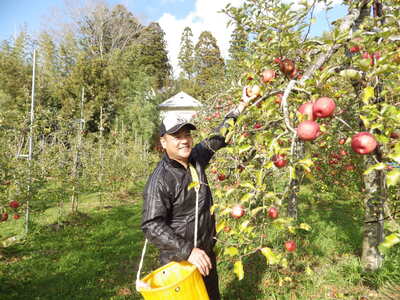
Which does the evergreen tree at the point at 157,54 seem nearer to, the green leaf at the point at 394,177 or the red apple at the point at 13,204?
the red apple at the point at 13,204

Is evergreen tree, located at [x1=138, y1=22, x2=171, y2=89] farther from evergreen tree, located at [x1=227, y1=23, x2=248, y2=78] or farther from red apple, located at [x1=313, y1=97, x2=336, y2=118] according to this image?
red apple, located at [x1=313, y1=97, x2=336, y2=118]

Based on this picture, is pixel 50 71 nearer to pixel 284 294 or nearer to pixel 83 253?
pixel 83 253

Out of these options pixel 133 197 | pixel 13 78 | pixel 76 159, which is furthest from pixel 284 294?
pixel 13 78

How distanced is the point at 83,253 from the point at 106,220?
1.63 meters

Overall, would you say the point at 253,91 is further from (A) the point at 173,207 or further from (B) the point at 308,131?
(A) the point at 173,207

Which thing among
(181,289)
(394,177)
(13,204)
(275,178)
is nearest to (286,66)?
(275,178)

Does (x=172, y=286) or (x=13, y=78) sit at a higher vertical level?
(x=13, y=78)

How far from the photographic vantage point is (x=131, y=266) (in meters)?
3.77

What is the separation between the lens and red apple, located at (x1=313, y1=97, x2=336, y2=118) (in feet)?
3.78

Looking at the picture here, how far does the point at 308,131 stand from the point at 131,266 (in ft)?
11.1

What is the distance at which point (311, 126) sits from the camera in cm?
113

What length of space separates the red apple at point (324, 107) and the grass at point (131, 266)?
4.10 ft

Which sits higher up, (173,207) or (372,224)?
(173,207)

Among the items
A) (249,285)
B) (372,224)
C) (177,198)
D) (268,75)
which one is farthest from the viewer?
(249,285)
